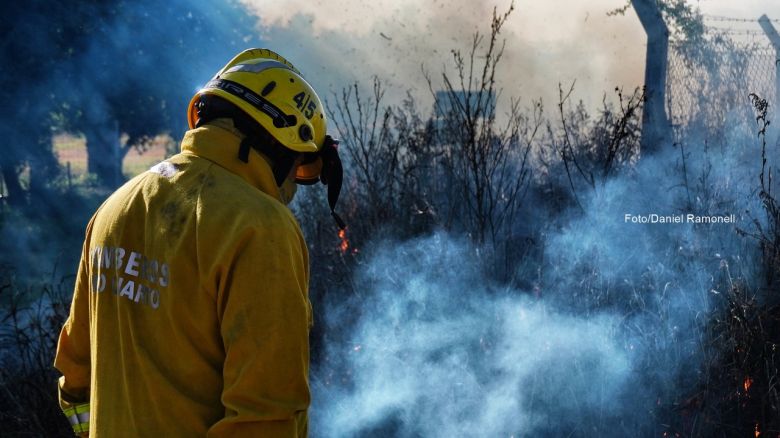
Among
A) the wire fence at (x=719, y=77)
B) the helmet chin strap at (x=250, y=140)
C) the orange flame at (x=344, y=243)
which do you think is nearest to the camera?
the helmet chin strap at (x=250, y=140)

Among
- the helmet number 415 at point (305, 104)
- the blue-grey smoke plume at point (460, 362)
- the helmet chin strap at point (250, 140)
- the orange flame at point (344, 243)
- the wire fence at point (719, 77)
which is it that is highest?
the wire fence at point (719, 77)

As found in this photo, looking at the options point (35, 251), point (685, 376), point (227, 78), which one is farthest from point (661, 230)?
point (35, 251)

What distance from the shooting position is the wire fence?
5742mm

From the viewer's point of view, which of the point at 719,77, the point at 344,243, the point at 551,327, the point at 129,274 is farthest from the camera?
the point at 719,77

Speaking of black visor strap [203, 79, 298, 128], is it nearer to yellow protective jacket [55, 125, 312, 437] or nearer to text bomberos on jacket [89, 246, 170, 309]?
yellow protective jacket [55, 125, 312, 437]

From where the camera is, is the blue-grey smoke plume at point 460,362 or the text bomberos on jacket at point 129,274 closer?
the text bomberos on jacket at point 129,274

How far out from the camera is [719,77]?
6.25m

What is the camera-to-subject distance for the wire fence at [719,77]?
574cm

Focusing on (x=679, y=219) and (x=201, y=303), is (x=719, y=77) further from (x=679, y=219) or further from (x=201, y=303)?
(x=201, y=303)

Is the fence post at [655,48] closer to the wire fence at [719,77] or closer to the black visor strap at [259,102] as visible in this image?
the wire fence at [719,77]

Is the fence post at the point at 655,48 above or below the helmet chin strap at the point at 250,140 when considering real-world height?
above

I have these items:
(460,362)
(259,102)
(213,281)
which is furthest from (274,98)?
(460,362)

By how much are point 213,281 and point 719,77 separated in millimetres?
5652

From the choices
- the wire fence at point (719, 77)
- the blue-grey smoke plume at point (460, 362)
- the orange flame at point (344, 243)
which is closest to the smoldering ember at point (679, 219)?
the blue-grey smoke plume at point (460, 362)
